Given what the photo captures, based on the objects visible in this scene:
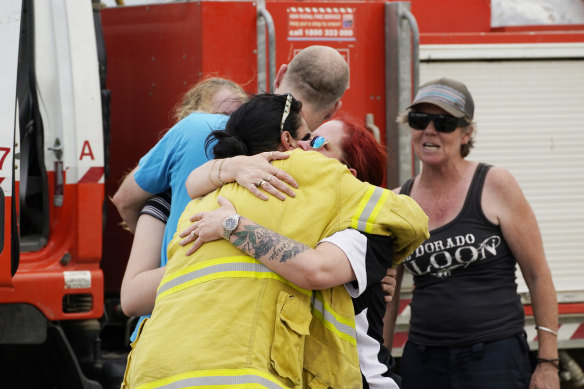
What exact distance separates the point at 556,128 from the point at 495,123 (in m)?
0.33

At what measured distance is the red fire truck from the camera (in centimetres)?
433

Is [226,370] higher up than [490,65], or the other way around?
[490,65]

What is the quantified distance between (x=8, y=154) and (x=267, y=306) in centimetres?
213

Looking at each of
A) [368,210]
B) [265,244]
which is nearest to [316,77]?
[368,210]

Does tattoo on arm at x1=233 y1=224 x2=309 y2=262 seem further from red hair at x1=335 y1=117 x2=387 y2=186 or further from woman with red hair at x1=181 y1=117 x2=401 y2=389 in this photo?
red hair at x1=335 y1=117 x2=387 y2=186

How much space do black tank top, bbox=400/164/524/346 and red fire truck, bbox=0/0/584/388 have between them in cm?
111

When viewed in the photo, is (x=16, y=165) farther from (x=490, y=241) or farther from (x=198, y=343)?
(x=198, y=343)

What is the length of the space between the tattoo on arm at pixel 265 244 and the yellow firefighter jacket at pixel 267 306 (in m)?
0.03

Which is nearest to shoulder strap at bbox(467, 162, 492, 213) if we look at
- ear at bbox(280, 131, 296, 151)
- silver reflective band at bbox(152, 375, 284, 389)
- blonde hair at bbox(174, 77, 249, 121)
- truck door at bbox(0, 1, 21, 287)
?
blonde hair at bbox(174, 77, 249, 121)

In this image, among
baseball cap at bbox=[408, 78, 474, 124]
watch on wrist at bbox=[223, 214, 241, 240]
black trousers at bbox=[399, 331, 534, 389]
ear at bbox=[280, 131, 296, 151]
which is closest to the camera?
watch on wrist at bbox=[223, 214, 241, 240]

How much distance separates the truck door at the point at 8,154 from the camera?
3938 mm

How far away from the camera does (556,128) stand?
5.11 metres

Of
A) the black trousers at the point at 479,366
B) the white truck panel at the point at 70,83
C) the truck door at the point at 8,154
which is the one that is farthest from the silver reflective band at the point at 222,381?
the white truck panel at the point at 70,83

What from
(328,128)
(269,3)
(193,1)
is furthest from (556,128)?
(328,128)
